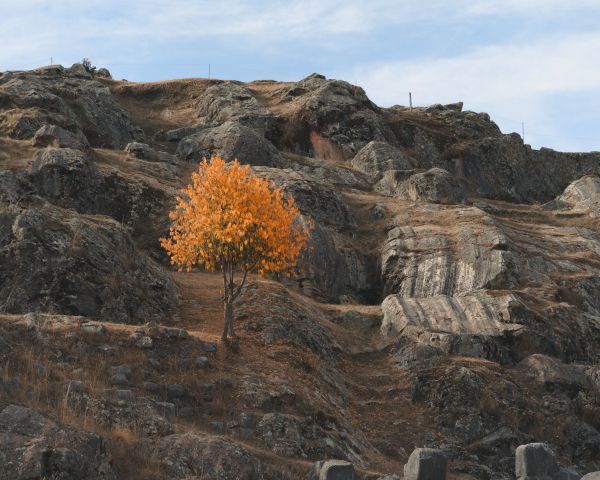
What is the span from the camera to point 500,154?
250 feet

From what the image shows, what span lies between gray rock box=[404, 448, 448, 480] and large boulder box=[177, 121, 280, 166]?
41330 millimetres

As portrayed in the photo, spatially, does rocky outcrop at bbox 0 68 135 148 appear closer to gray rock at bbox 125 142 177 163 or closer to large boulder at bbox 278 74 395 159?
gray rock at bbox 125 142 177 163

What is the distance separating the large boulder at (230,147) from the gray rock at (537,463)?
4099 centimetres

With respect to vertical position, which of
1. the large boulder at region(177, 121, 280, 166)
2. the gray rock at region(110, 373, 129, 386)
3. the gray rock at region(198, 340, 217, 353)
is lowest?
the gray rock at region(110, 373, 129, 386)

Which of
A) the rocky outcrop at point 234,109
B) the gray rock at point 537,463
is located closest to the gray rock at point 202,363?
the gray rock at point 537,463

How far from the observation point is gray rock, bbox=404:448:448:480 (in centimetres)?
1728

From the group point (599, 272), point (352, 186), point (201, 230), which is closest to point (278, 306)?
point (201, 230)

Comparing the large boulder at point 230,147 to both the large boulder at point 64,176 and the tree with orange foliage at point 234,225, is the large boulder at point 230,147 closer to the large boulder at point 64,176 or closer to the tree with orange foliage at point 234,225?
the large boulder at point 64,176

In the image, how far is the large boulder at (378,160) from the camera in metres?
65.4

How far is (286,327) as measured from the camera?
101ft

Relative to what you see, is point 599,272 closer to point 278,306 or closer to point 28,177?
point 278,306

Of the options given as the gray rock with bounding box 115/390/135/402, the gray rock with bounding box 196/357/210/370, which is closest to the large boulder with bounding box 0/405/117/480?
the gray rock with bounding box 115/390/135/402

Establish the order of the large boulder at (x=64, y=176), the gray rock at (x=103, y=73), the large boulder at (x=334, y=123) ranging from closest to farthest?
the large boulder at (x=64, y=176)
the large boulder at (x=334, y=123)
the gray rock at (x=103, y=73)

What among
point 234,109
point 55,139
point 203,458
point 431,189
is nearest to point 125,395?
point 203,458
